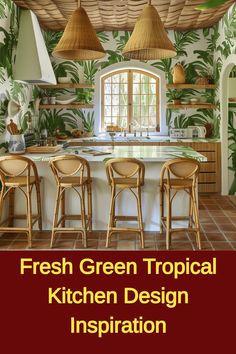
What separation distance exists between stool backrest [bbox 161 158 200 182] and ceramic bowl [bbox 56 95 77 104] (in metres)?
4.10

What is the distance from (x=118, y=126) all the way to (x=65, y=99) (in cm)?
111

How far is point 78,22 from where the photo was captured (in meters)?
4.10

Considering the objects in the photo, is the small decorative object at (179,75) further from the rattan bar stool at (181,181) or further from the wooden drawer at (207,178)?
the rattan bar stool at (181,181)

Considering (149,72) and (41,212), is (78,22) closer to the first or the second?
(41,212)

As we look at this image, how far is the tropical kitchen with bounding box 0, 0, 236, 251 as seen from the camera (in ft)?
15.1

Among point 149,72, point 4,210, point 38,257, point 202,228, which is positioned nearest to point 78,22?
point 4,210

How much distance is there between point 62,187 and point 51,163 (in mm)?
287

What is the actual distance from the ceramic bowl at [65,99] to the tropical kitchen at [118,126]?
0.03 m

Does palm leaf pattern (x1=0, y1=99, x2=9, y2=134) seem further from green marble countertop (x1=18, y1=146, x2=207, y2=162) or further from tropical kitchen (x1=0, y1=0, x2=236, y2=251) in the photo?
green marble countertop (x1=18, y1=146, x2=207, y2=162)

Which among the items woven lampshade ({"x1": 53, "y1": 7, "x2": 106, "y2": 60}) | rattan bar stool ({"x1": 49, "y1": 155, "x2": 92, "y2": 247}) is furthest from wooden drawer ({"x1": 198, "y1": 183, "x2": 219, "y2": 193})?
woven lampshade ({"x1": 53, "y1": 7, "x2": 106, "y2": 60})

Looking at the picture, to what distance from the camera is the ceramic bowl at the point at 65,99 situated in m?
8.15

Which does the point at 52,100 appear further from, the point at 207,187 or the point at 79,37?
the point at 79,37

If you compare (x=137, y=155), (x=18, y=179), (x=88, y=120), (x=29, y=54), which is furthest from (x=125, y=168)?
(x=88, y=120)

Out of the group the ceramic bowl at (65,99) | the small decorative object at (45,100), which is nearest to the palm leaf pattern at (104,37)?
the ceramic bowl at (65,99)
